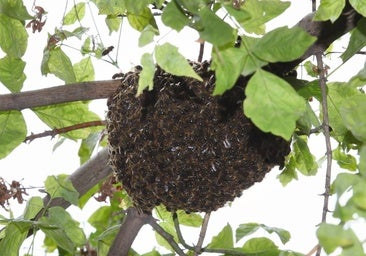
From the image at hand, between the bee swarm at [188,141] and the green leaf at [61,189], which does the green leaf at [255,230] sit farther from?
the green leaf at [61,189]

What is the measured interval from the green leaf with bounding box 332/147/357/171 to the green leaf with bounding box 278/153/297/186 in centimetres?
8

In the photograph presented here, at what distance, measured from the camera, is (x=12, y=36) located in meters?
1.21

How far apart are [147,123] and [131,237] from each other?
32 centimetres

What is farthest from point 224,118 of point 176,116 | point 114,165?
point 114,165

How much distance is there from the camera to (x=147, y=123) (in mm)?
1030

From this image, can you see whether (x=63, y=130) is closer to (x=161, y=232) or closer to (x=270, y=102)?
(x=161, y=232)

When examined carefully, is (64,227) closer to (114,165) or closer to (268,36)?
(114,165)

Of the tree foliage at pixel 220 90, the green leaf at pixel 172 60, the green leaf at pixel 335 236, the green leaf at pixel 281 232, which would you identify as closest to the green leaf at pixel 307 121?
the tree foliage at pixel 220 90

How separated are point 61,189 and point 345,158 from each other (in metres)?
0.55

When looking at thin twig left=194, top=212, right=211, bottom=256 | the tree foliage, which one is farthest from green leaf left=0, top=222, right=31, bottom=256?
thin twig left=194, top=212, right=211, bottom=256

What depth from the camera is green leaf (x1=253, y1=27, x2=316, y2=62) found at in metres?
0.64

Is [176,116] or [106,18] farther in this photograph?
[106,18]

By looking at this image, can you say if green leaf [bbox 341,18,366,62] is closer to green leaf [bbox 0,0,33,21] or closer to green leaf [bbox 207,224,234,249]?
green leaf [bbox 207,224,234,249]

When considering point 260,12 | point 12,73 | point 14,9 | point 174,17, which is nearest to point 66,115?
point 12,73
